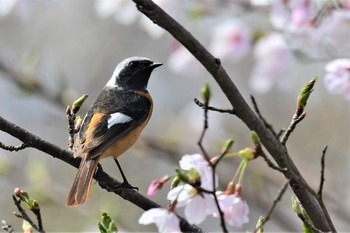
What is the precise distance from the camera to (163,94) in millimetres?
10961

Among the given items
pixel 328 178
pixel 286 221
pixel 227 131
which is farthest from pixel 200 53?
pixel 227 131

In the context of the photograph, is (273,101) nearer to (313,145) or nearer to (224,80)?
(313,145)

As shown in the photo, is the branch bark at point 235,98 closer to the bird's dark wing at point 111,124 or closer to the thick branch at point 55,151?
the thick branch at point 55,151

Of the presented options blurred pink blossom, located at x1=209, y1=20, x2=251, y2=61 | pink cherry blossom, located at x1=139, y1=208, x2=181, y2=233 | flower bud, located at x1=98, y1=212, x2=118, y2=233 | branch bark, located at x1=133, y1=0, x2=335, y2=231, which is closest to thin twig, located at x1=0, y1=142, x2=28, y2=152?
flower bud, located at x1=98, y1=212, x2=118, y2=233

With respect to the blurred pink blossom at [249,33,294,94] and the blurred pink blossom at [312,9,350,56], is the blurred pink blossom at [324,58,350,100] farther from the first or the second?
the blurred pink blossom at [249,33,294,94]

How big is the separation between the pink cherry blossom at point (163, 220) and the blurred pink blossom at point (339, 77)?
1315mm

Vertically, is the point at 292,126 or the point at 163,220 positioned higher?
the point at 292,126

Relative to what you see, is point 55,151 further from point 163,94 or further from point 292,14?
point 163,94

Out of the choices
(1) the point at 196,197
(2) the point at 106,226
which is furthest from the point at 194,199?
(2) the point at 106,226

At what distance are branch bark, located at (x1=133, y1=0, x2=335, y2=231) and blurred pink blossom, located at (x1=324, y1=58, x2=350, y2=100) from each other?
99 cm

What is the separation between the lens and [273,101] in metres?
10.2

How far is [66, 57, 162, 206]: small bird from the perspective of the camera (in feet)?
9.94

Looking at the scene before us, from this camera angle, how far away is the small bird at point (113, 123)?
303 centimetres

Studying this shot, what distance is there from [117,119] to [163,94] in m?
7.27
